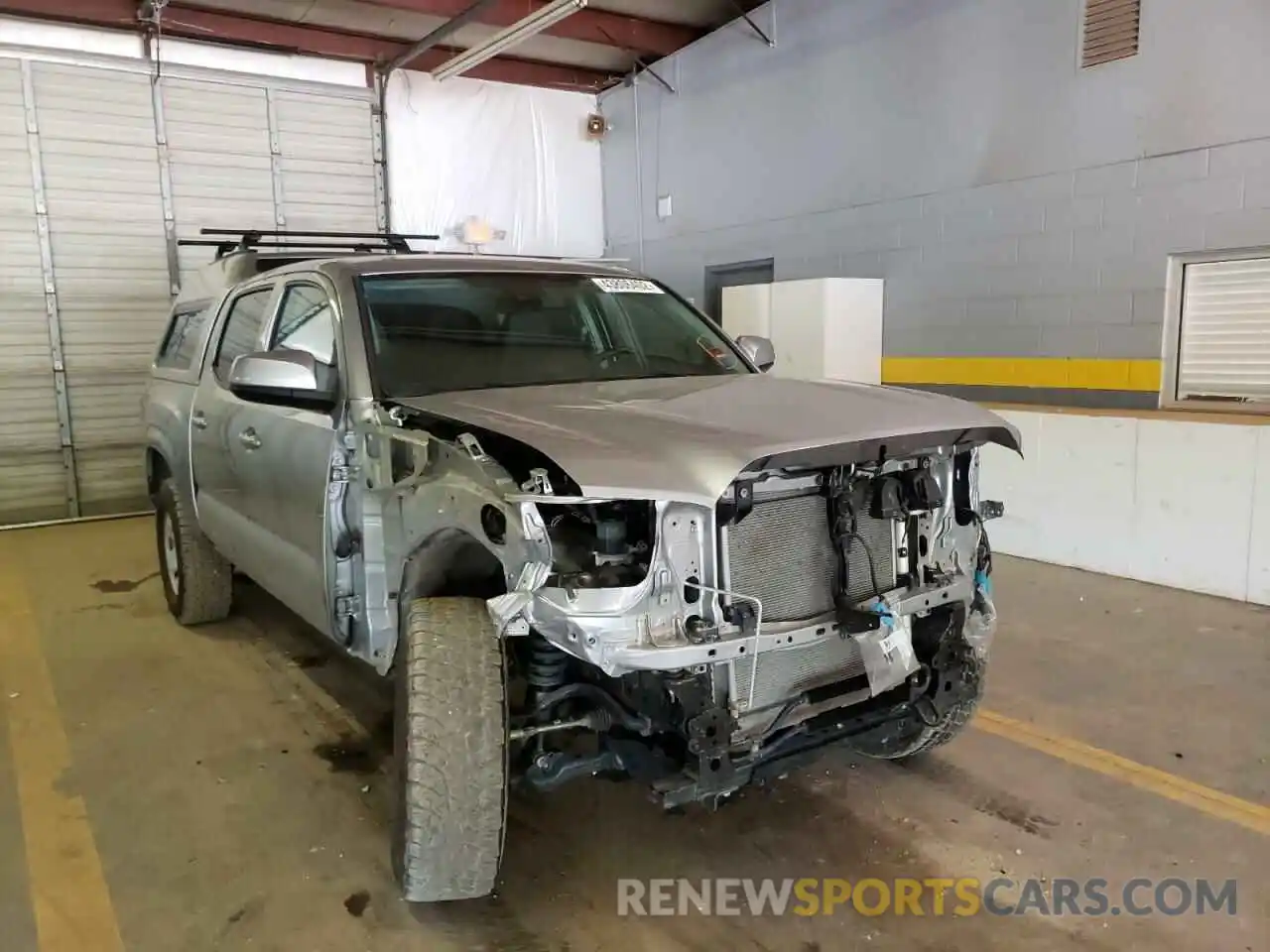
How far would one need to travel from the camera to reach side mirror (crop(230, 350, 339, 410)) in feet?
9.57

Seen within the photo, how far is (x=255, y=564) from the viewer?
396cm

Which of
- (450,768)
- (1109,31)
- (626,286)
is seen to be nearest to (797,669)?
(450,768)

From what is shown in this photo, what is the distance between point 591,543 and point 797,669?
0.65 m

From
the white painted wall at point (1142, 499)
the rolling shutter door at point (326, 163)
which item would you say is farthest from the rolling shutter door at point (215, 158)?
the white painted wall at point (1142, 499)

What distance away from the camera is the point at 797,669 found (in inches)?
99.0

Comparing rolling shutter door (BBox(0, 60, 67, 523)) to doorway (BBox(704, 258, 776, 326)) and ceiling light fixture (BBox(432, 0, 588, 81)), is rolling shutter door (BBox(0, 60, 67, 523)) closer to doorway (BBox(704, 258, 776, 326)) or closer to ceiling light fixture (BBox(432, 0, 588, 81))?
ceiling light fixture (BBox(432, 0, 588, 81))

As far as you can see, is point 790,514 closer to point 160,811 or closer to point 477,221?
point 160,811

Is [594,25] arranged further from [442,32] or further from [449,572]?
[449,572]

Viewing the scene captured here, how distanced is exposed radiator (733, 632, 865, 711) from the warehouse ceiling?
23.5 ft

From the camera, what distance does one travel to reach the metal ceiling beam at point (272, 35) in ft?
26.7

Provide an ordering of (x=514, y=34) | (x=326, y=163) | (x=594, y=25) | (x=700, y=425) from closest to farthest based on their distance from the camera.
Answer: (x=700, y=425) < (x=514, y=34) < (x=594, y=25) < (x=326, y=163)

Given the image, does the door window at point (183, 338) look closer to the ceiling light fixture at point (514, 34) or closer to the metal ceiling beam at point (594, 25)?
the ceiling light fixture at point (514, 34)

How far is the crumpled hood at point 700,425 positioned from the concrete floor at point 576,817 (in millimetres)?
1230

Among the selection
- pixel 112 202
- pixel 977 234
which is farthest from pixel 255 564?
pixel 112 202
